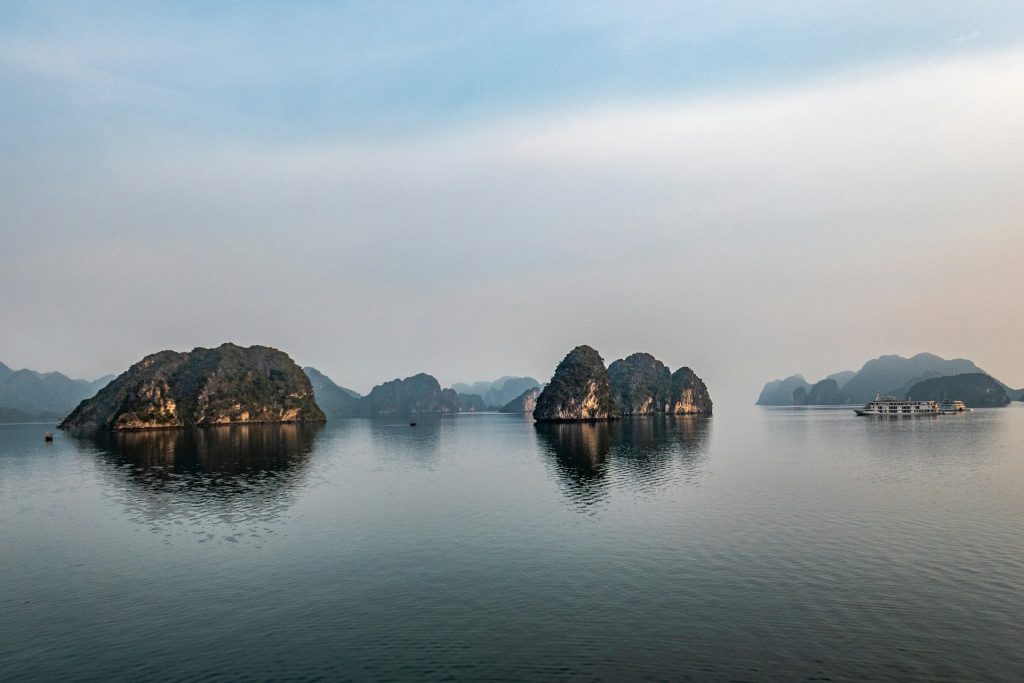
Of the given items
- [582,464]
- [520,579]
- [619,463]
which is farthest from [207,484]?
[619,463]

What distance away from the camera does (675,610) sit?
37625 mm

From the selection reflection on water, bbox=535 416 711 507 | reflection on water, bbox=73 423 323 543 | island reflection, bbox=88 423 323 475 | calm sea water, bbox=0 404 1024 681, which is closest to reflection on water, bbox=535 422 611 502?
reflection on water, bbox=535 416 711 507

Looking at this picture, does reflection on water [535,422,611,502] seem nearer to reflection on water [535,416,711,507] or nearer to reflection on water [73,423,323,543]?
reflection on water [535,416,711,507]

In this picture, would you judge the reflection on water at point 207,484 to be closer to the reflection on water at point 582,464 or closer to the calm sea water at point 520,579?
the calm sea water at point 520,579

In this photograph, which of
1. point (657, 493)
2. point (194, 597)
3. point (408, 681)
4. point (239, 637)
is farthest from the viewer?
point (657, 493)

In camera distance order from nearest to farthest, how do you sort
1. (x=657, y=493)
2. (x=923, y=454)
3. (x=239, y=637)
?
1. (x=239, y=637)
2. (x=657, y=493)
3. (x=923, y=454)

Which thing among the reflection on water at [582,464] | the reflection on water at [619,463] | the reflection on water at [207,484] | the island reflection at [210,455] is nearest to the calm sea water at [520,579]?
the reflection on water at [207,484]

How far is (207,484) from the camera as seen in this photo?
98.5 metres

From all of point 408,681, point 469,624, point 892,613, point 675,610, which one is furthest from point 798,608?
point 408,681

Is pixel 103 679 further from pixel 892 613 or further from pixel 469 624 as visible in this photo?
pixel 892 613

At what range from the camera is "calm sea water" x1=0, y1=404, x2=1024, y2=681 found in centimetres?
3109

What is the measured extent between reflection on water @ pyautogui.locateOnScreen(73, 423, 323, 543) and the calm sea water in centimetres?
77

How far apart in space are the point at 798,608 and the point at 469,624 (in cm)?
2084

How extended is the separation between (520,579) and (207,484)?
244ft
